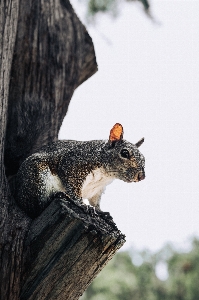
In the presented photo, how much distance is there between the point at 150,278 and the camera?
11039 mm

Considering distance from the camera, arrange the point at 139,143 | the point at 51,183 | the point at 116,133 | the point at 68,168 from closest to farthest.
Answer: the point at 51,183 < the point at 68,168 < the point at 116,133 < the point at 139,143

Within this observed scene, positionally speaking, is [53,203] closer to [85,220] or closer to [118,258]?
[85,220]

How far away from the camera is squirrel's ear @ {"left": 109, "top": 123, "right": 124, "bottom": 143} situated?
2.59 m

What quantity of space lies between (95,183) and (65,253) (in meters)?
0.74

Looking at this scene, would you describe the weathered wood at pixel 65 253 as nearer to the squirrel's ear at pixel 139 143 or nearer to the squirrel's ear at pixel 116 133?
the squirrel's ear at pixel 116 133

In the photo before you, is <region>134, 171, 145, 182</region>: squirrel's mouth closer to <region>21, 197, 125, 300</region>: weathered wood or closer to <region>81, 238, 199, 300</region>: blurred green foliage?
<region>21, 197, 125, 300</region>: weathered wood

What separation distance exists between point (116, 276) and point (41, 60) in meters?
7.73

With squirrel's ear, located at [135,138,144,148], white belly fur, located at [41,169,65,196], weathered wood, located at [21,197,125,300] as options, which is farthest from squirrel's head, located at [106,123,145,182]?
weathered wood, located at [21,197,125,300]

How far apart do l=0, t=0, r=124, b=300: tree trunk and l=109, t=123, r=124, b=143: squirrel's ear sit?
547mm

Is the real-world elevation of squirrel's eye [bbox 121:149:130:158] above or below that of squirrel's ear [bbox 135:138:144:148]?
below

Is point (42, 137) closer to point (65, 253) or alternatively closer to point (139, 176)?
point (139, 176)

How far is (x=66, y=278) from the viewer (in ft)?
6.40

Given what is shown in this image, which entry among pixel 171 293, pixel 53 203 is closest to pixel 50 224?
pixel 53 203

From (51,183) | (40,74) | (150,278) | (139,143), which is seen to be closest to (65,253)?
(51,183)
